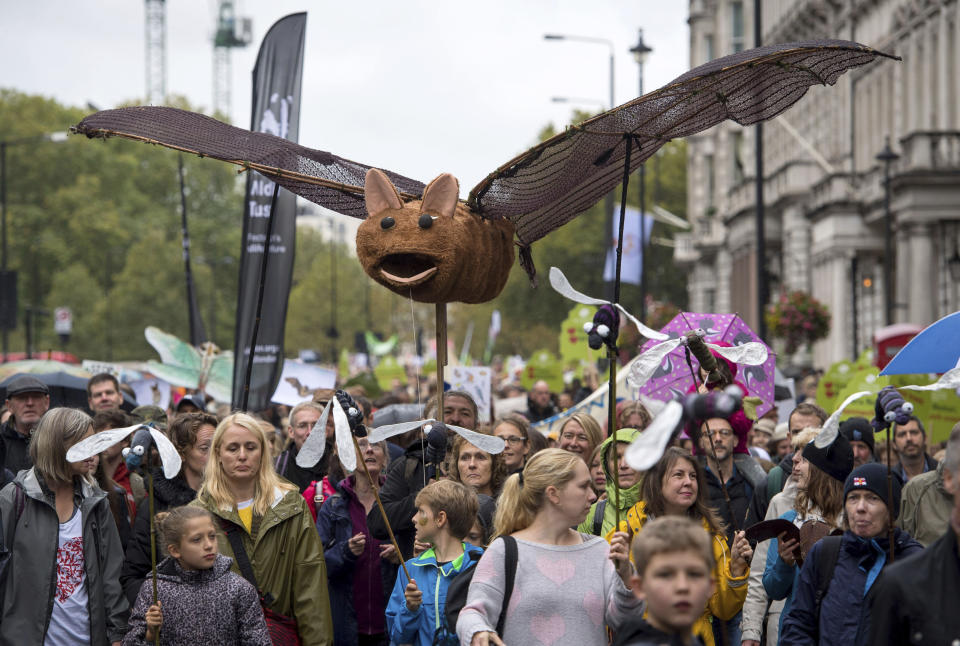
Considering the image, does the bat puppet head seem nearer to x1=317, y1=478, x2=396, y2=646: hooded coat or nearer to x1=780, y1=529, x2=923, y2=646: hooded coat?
x1=317, y1=478, x2=396, y2=646: hooded coat

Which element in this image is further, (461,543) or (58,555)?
(58,555)

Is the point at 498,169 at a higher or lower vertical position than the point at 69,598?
higher

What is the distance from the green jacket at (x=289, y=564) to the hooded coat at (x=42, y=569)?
61 centimetres

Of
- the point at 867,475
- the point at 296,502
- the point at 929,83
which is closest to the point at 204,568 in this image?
the point at 296,502

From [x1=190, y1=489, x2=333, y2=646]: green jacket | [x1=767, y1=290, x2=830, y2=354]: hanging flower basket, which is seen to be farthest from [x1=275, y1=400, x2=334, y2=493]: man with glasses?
[x1=767, y1=290, x2=830, y2=354]: hanging flower basket

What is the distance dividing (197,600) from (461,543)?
3.78 feet

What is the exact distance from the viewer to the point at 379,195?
754 centimetres

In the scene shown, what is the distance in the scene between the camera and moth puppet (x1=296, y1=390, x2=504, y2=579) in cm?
624

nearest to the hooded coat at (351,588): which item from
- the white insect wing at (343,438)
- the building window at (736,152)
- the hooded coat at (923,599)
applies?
the white insect wing at (343,438)

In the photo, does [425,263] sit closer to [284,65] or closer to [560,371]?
[284,65]

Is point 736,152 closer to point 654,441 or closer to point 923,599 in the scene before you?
point 923,599

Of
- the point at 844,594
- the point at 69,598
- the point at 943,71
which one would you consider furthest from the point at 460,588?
the point at 943,71

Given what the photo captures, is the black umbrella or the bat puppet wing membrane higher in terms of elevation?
the bat puppet wing membrane

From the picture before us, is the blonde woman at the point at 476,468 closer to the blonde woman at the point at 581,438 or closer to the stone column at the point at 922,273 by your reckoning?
the blonde woman at the point at 581,438
